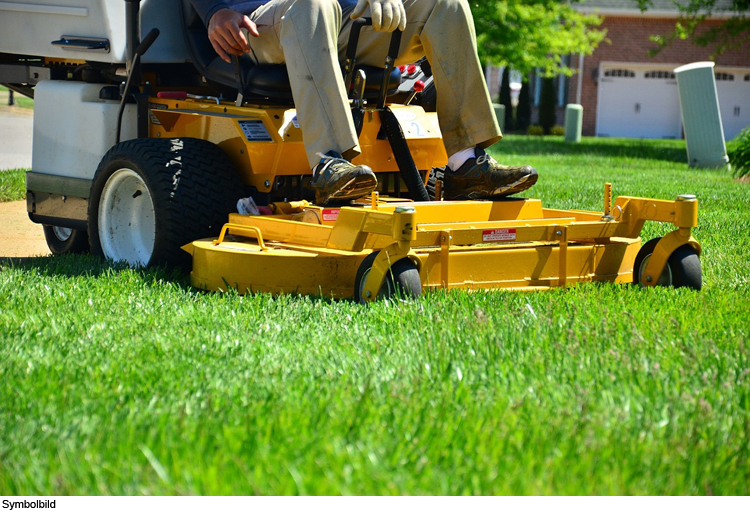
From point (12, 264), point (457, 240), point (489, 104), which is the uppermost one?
point (489, 104)

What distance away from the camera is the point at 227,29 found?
4.64 m

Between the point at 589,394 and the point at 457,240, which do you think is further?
the point at 457,240

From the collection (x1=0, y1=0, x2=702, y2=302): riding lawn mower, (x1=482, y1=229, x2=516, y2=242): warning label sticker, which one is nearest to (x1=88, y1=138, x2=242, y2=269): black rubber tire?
(x1=0, y1=0, x2=702, y2=302): riding lawn mower

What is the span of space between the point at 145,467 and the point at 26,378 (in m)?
0.83

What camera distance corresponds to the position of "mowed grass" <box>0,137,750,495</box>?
86.3 inches

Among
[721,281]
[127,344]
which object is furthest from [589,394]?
[721,281]

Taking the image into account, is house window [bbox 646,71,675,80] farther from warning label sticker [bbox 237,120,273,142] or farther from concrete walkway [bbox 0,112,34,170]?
warning label sticker [bbox 237,120,273,142]

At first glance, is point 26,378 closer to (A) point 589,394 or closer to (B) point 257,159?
(A) point 589,394

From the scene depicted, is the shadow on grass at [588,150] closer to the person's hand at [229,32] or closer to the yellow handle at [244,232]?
the person's hand at [229,32]

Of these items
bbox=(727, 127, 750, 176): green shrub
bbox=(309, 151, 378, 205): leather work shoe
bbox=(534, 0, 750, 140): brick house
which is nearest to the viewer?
bbox=(309, 151, 378, 205): leather work shoe

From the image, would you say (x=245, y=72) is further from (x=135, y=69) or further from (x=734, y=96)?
(x=734, y=96)

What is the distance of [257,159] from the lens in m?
4.66

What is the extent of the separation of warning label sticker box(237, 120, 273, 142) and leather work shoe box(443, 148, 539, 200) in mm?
873

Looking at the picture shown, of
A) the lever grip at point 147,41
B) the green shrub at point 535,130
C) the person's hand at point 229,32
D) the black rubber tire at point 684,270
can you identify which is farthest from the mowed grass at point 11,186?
the green shrub at point 535,130
